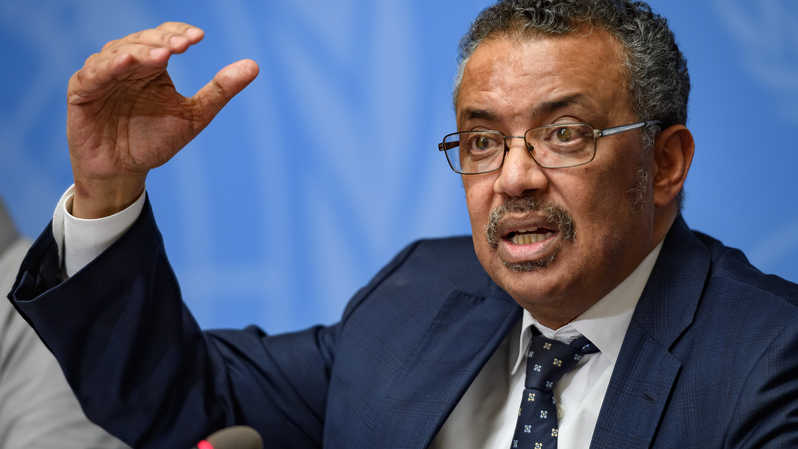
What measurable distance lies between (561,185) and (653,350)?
1.21 ft

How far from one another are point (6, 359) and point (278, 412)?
25.5 inches

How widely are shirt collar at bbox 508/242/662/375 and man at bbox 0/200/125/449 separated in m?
1.05

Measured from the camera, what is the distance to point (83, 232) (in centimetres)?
175

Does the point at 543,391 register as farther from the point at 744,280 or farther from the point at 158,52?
the point at 158,52

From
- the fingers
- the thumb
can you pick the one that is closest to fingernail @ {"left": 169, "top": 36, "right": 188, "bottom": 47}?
the fingers

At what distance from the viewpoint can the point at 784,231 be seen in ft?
7.98

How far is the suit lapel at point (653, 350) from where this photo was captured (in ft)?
5.26

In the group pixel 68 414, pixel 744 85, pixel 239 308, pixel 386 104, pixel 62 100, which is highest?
pixel 744 85

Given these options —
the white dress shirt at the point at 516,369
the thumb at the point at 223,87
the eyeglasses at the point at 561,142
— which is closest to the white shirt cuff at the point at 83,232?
the white dress shirt at the point at 516,369

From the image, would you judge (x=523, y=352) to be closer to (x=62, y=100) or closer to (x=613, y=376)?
(x=613, y=376)

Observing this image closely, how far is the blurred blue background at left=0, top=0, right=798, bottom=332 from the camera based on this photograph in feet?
9.16

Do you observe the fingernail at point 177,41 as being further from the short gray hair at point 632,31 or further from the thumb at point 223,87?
the short gray hair at point 632,31

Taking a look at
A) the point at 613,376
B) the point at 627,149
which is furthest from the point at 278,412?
the point at 627,149

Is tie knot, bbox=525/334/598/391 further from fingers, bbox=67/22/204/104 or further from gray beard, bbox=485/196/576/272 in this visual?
fingers, bbox=67/22/204/104
